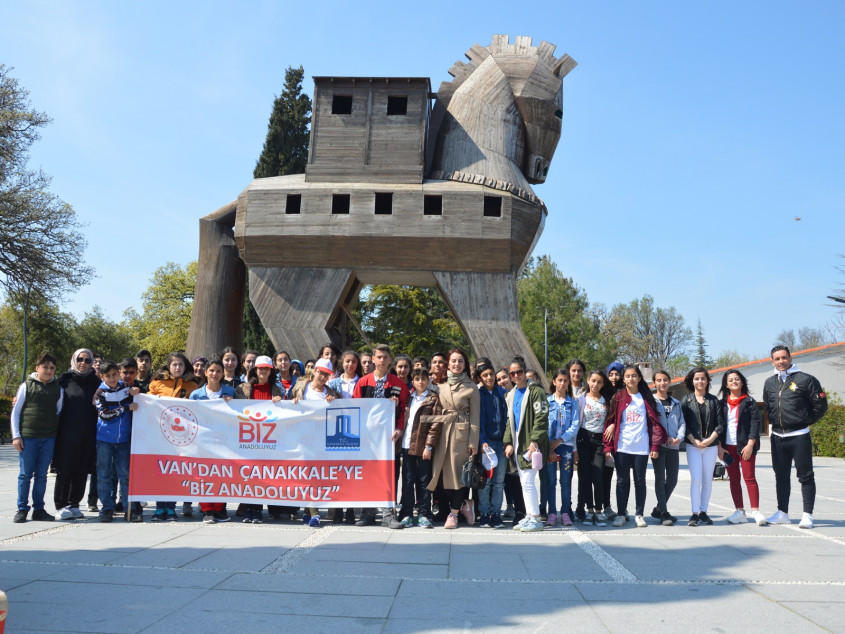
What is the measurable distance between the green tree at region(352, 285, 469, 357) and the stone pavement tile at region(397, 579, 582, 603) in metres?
38.3

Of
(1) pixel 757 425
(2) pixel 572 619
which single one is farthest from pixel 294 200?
(2) pixel 572 619

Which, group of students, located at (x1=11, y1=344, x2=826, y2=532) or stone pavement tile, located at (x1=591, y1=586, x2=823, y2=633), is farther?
group of students, located at (x1=11, y1=344, x2=826, y2=532)

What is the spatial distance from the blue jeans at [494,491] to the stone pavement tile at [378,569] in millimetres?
2264

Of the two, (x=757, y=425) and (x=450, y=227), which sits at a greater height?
(x=450, y=227)

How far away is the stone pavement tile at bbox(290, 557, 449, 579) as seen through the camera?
5340 millimetres

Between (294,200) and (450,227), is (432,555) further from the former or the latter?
(294,200)

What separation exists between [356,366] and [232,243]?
496 inches

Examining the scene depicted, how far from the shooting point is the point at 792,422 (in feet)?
26.5

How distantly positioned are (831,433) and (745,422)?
2157 centimetres

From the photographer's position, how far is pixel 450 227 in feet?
57.1

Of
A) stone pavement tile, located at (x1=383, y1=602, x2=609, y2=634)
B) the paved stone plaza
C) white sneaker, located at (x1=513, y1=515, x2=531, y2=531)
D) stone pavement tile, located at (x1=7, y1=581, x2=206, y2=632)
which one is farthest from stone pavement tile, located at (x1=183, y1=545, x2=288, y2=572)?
white sneaker, located at (x1=513, y1=515, x2=531, y2=531)

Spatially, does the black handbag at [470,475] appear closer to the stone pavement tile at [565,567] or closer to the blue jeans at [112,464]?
the stone pavement tile at [565,567]

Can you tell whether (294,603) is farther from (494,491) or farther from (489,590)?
(494,491)

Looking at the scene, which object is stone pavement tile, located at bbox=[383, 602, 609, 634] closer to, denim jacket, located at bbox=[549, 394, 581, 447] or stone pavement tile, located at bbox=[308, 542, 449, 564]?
stone pavement tile, located at bbox=[308, 542, 449, 564]
